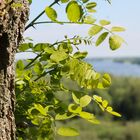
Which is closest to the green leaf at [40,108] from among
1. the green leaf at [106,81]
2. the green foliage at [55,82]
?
the green foliage at [55,82]

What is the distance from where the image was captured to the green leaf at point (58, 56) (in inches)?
34.8

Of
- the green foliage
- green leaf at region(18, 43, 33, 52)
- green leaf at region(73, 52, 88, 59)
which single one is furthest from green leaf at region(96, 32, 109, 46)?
green leaf at region(18, 43, 33, 52)

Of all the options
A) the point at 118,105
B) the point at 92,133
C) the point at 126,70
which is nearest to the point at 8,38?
the point at 92,133

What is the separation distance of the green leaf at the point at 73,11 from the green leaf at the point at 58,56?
2.6 inches

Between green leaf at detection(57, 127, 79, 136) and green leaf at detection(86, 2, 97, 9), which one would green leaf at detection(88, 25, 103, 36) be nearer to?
green leaf at detection(86, 2, 97, 9)

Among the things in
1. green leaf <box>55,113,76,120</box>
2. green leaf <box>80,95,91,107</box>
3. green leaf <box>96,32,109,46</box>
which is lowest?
green leaf <box>55,113,76,120</box>

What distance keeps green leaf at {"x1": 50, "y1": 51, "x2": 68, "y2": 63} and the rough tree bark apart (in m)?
0.08

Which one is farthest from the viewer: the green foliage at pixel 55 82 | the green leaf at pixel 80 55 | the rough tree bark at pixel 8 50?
the green leaf at pixel 80 55

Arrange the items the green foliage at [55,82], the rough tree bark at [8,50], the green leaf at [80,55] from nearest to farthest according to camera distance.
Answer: the rough tree bark at [8,50]
the green foliage at [55,82]
the green leaf at [80,55]

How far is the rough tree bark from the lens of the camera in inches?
30.5

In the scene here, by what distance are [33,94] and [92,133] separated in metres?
32.1

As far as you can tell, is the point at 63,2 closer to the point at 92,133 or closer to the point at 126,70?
the point at 92,133

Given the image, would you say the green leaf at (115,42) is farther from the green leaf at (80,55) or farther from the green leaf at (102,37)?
the green leaf at (80,55)

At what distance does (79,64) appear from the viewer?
0.87 m
